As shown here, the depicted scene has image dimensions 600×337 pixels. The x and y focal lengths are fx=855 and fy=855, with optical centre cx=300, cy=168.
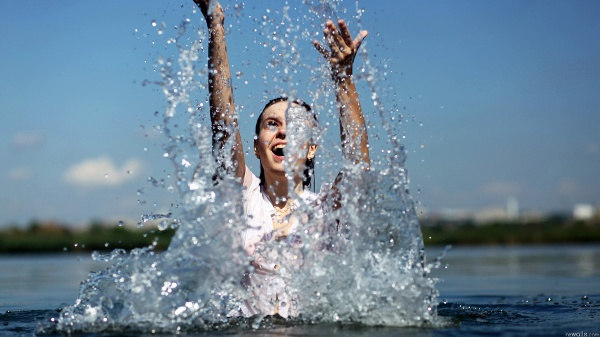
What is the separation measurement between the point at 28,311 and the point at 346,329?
138 inches

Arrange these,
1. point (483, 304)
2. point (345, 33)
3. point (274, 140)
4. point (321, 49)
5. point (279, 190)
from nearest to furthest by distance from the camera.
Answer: point (345, 33), point (321, 49), point (274, 140), point (279, 190), point (483, 304)

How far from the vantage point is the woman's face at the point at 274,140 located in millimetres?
5523

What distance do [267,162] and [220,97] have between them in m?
0.52

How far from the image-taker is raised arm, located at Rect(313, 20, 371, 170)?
5.26 m

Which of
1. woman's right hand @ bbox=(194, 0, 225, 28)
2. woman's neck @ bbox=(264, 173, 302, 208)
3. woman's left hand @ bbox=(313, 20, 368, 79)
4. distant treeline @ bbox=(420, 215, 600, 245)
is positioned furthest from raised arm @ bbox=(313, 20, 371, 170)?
distant treeline @ bbox=(420, 215, 600, 245)

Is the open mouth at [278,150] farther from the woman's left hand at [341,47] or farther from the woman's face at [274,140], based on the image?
the woman's left hand at [341,47]

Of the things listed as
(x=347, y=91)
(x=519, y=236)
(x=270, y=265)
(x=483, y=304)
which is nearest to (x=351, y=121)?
(x=347, y=91)

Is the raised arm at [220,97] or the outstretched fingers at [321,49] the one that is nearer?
the outstretched fingers at [321,49]

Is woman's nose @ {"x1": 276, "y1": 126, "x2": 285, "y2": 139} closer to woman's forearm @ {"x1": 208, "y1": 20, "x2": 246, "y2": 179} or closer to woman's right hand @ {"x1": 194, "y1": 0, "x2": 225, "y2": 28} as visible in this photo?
woman's forearm @ {"x1": 208, "y1": 20, "x2": 246, "y2": 179}

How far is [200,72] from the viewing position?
566 cm

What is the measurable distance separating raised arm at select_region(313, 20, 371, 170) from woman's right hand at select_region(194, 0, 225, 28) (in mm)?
805

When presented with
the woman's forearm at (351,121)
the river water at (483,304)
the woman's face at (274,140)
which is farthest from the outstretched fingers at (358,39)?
the river water at (483,304)

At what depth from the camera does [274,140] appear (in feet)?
18.1

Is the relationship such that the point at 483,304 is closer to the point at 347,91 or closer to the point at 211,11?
the point at 347,91
